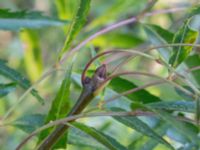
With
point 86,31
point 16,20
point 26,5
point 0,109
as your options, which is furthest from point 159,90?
point 26,5

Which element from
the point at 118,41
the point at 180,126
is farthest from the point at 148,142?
the point at 118,41

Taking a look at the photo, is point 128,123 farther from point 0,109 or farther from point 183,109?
point 0,109

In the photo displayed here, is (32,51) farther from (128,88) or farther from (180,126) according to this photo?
(180,126)

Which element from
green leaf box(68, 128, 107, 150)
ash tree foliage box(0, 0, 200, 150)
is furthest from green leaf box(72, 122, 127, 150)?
green leaf box(68, 128, 107, 150)

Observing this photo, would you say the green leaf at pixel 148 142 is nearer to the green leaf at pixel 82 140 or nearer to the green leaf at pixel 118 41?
the green leaf at pixel 82 140

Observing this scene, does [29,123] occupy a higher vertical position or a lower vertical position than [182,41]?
lower

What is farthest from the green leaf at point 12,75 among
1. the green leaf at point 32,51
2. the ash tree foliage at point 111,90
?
the green leaf at point 32,51

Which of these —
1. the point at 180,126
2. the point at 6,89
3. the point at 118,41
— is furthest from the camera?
the point at 118,41
